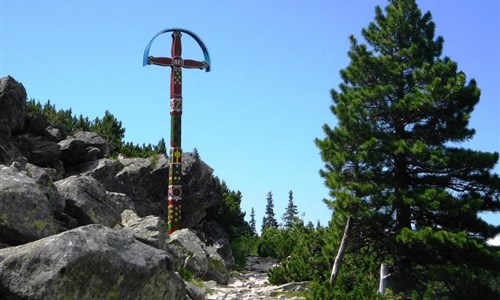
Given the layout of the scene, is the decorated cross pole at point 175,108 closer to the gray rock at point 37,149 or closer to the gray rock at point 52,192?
the gray rock at point 37,149

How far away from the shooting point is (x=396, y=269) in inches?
644

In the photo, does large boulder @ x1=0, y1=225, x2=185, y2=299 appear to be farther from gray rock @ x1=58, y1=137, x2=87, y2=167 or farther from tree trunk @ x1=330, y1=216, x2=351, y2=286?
gray rock @ x1=58, y1=137, x2=87, y2=167

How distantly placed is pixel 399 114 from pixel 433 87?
4.74ft

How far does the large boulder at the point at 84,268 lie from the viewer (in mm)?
7734

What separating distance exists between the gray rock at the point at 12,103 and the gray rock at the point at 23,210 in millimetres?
13982

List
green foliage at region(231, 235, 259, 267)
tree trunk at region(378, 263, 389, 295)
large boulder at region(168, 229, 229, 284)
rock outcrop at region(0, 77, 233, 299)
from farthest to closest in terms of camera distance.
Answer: green foliage at region(231, 235, 259, 267) < large boulder at region(168, 229, 229, 284) < tree trunk at region(378, 263, 389, 295) < rock outcrop at region(0, 77, 233, 299)

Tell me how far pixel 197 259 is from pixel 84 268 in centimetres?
1189

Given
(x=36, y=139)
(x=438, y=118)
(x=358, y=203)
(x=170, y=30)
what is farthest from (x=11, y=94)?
(x=438, y=118)

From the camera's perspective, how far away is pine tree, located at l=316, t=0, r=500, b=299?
48.6 ft

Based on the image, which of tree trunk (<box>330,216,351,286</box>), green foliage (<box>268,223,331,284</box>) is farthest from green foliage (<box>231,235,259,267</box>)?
tree trunk (<box>330,216,351,286</box>)

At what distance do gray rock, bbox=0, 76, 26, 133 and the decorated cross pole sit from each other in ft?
19.3

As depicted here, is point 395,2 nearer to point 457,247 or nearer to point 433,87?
point 433,87

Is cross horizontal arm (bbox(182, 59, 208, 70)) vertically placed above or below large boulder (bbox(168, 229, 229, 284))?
above

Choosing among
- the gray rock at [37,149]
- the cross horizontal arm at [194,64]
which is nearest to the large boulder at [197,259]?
the gray rock at [37,149]
